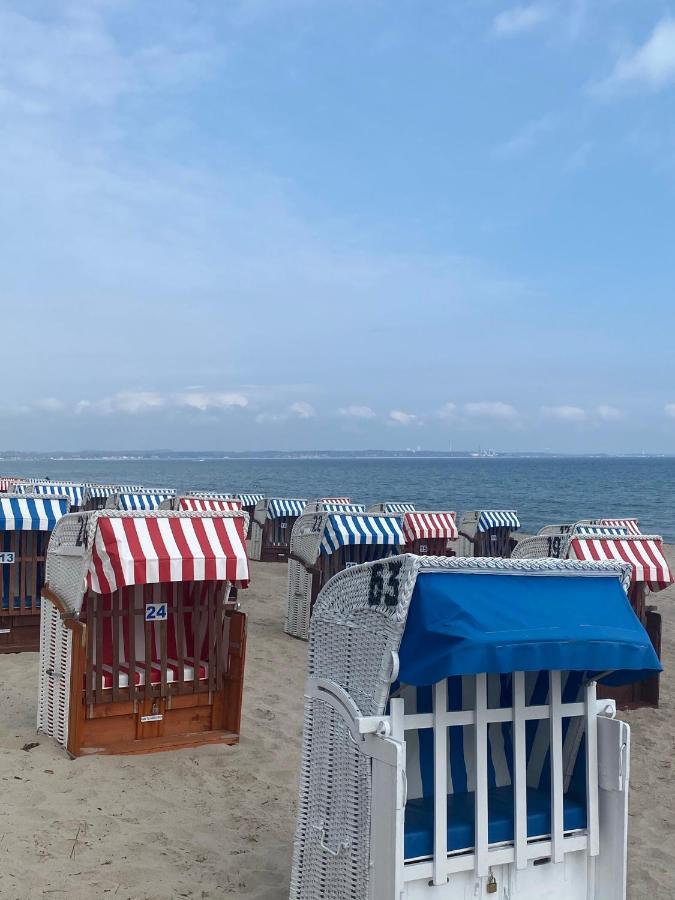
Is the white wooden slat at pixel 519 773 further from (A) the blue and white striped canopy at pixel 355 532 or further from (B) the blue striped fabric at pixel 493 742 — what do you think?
(A) the blue and white striped canopy at pixel 355 532

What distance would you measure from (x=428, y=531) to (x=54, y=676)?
916 cm

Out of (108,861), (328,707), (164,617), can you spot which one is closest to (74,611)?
(164,617)

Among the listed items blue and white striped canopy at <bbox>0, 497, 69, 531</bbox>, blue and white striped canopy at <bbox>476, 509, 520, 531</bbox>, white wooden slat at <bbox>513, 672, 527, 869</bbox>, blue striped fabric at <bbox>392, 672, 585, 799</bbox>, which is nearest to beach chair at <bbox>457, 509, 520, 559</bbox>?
blue and white striped canopy at <bbox>476, 509, 520, 531</bbox>

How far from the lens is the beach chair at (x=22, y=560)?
28.6 feet

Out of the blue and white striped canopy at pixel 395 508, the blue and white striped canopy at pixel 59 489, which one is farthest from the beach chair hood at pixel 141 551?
the blue and white striped canopy at pixel 59 489

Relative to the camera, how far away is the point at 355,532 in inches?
416

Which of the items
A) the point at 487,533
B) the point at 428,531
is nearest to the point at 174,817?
the point at 428,531

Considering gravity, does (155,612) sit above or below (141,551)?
below

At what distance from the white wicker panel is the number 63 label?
0.52 meters

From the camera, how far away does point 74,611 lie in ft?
19.2

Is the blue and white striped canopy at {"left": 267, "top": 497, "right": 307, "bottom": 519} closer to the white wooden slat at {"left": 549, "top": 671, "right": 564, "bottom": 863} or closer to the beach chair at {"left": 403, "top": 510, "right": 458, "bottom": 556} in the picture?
the beach chair at {"left": 403, "top": 510, "right": 458, "bottom": 556}

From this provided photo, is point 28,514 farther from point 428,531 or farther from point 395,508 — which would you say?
point 395,508

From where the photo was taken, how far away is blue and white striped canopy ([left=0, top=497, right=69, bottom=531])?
28.3 ft

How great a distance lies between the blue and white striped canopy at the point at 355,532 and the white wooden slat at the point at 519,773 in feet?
22.8
